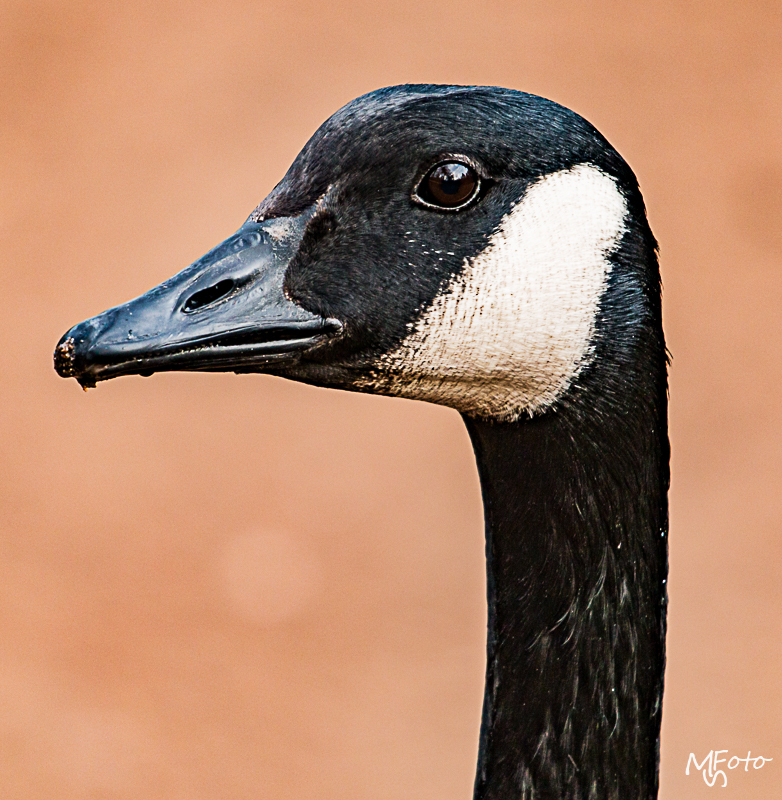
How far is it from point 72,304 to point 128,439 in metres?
1.16

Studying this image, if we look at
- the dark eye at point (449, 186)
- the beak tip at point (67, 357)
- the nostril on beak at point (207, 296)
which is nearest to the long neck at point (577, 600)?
the dark eye at point (449, 186)

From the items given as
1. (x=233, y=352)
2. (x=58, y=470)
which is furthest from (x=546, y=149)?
(x=58, y=470)

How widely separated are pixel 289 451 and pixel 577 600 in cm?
477

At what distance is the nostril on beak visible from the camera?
2.05 metres

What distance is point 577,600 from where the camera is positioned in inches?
88.7

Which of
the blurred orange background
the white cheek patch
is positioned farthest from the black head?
the blurred orange background

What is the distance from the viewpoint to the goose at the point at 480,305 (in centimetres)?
206

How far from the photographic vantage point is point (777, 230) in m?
7.90

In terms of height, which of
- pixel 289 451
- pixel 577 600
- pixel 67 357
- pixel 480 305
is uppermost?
pixel 289 451
